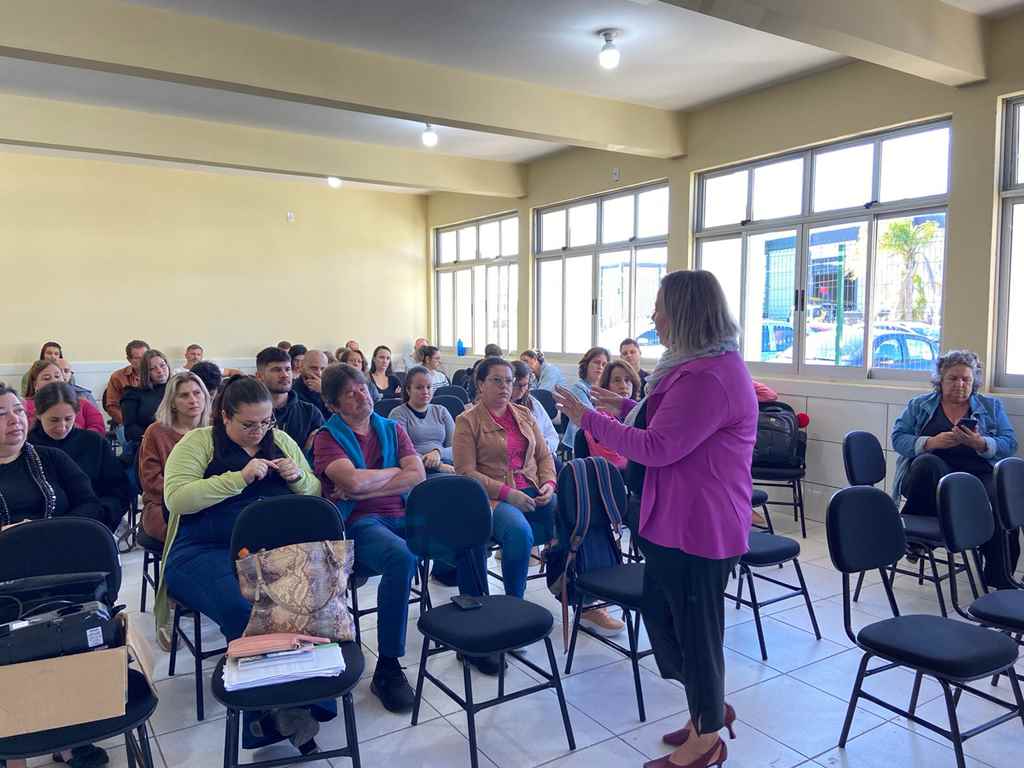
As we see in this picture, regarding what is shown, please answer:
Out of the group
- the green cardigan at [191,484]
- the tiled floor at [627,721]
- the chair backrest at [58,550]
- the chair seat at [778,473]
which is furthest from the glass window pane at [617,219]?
the chair backrest at [58,550]

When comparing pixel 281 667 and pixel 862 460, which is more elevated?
pixel 862 460

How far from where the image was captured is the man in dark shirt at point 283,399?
409cm

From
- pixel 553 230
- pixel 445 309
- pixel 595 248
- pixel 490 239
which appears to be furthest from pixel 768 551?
pixel 445 309

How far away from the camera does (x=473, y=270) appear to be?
9.99m

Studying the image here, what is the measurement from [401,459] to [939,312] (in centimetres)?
390

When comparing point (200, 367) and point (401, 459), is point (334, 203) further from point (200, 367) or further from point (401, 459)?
point (401, 459)

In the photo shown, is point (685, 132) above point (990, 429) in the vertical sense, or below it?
above

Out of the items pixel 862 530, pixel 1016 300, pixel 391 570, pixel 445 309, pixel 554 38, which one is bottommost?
pixel 391 570

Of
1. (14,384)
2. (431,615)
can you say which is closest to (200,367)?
(431,615)

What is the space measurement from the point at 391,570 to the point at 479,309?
24.2 ft

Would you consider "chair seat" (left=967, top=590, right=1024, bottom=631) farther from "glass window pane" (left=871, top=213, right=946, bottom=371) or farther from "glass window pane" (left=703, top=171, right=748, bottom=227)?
"glass window pane" (left=703, top=171, right=748, bottom=227)

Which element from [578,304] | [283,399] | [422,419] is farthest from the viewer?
[578,304]

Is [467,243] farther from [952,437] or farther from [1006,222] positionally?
[952,437]

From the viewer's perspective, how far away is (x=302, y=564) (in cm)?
228
